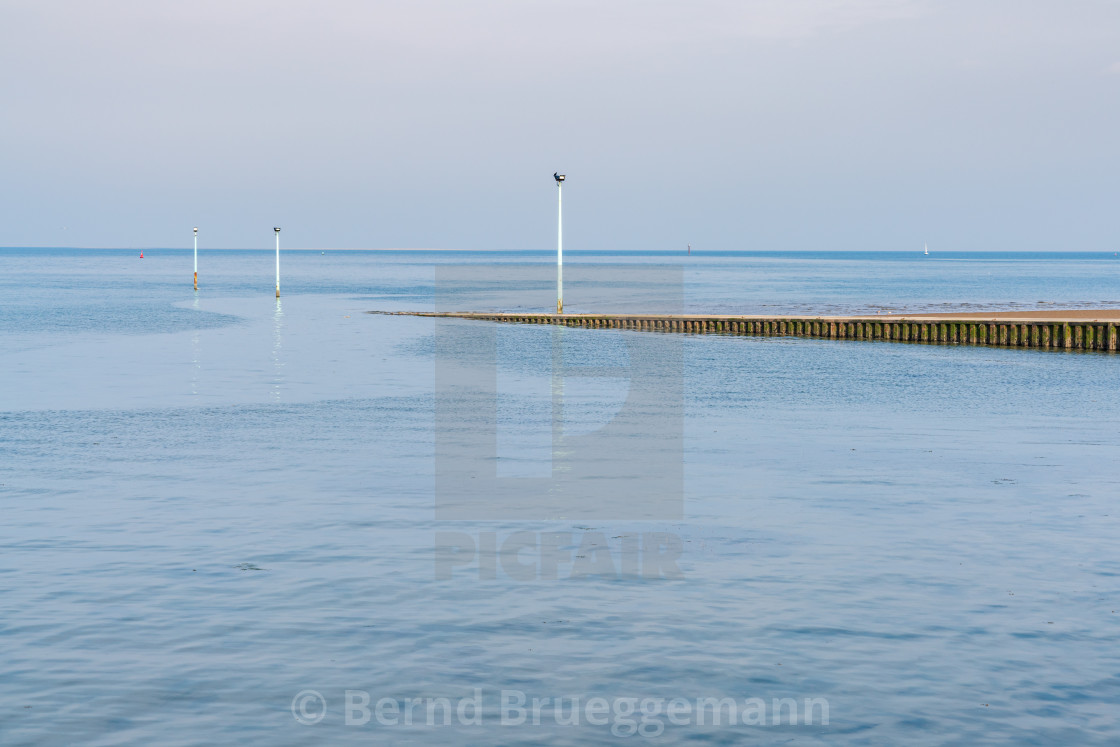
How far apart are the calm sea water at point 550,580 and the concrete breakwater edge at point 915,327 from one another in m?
29.3

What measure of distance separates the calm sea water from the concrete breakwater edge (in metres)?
29.3

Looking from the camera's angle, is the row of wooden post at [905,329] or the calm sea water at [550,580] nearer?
the calm sea water at [550,580]

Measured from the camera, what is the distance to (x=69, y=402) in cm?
3872

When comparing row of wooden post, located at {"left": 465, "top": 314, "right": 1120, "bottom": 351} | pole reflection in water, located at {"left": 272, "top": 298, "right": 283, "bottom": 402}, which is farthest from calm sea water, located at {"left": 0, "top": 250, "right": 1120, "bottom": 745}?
row of wooden post, located at {"left": 465, "top": 314, "right": 1120, "bottom": 351}

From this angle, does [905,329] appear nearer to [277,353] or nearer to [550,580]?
[277,353]

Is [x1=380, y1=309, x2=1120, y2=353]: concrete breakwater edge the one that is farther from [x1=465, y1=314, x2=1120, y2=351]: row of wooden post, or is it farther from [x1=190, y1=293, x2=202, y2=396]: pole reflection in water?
[x1=190, y1=293, x2=202, y2=396]: pole reflection in water

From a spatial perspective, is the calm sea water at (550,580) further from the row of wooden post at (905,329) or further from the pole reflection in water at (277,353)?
the row of wooden post at (905,329)

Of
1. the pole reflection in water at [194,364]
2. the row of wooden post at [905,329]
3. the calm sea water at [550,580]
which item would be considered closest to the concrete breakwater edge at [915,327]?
the row of wooden post at [905,329]

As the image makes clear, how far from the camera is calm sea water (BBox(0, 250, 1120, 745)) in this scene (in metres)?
11.6

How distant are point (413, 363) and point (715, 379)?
15.7 m

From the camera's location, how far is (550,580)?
53.6ft

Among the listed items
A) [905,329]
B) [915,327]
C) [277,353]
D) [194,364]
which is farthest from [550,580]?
[905,329]

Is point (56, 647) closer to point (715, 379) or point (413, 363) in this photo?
point (715, 379)

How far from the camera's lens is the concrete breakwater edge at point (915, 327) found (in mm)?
65688
